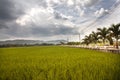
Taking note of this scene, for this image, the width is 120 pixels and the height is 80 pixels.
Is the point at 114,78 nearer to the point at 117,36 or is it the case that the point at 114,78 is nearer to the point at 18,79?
the point at 18,79

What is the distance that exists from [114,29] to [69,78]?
1399 inches

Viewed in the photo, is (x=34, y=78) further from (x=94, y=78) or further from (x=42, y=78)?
(x=94, y=78)

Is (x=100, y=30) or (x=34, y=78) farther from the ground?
(x=100, y=30)

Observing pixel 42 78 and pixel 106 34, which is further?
pixel 106 34

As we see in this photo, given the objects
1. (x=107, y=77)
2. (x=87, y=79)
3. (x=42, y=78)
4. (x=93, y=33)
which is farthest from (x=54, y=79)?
(x=93, y=33)

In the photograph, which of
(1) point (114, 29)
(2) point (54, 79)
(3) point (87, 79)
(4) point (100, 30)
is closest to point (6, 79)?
(2) point (54, 79)

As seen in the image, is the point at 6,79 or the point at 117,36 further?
the point at 117,36

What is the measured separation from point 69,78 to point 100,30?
49.3 m

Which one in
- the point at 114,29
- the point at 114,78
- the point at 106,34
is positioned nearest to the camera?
the point at 114,78

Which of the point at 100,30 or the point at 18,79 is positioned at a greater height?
the point at 100,30

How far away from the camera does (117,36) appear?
4356 centimetres

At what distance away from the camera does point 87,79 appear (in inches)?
307

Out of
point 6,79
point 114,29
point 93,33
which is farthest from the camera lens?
point 93,33

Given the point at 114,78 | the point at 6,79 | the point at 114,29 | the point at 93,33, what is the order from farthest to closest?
1. the point at 93,33
2. the point at 114,29
3. the point at 6,79
4. the point at 114,78
